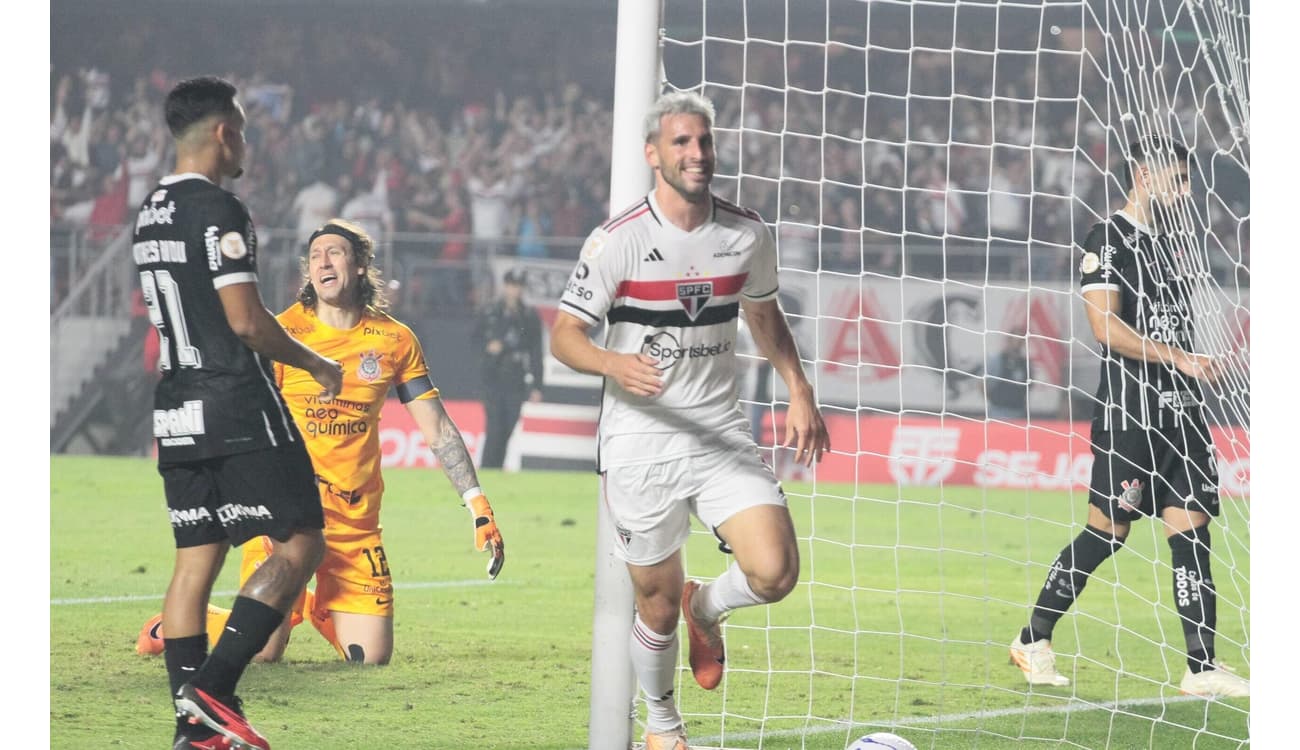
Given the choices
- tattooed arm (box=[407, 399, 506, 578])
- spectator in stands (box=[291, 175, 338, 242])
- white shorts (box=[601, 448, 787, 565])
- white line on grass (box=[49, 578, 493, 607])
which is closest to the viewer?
white shorts (box=[601, 448, 787, 565])

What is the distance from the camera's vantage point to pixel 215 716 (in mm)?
3961

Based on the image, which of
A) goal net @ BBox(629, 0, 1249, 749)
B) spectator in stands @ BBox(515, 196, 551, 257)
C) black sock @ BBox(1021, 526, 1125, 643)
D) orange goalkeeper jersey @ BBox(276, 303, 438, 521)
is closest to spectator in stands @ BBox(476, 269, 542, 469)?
goal net @ BBox(629, 0, 1249, 749)

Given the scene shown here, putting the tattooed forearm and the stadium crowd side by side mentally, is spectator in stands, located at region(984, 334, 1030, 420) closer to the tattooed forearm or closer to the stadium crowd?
the stadium crowd

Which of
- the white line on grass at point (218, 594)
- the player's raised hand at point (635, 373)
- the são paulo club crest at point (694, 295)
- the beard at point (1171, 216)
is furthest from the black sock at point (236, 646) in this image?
the beard at point (1171, 216)

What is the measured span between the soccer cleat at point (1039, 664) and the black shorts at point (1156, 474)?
593 millimetres

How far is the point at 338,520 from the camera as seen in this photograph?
5848 mm

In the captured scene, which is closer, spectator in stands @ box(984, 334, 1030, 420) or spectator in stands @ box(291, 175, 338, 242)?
spectator in stands @ box(984, 334, 1030, 420)

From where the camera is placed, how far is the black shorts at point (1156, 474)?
576 centimetres

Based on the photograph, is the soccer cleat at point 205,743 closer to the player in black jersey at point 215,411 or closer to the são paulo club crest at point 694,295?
the player in black jersey at point 215,411

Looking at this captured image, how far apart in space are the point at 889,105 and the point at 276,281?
27.3 ft

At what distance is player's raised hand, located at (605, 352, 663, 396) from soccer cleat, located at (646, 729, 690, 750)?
3.96 feet

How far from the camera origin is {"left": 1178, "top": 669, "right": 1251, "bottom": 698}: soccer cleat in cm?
567

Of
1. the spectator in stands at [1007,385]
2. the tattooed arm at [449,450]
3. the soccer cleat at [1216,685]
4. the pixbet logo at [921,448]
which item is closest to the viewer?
the tattooed arm at [449,450]

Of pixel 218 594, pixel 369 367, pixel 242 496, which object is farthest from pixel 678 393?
pixel 218 594
